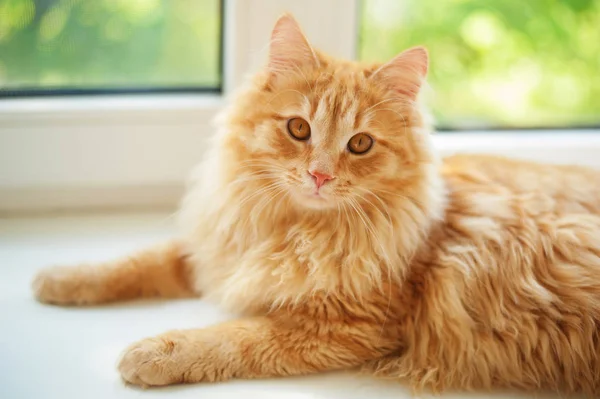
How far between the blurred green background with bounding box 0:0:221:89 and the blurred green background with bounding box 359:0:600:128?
53 centimetres

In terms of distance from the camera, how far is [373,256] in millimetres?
1466

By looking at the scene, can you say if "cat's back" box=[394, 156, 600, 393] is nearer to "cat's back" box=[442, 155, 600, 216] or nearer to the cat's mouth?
"cat's back" box=[442, 155, 600, 216]

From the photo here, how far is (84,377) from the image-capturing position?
132cm

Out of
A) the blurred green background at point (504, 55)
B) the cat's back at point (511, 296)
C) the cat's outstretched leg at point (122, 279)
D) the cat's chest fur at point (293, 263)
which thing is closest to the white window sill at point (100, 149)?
the blurred green background at point (504, 55)

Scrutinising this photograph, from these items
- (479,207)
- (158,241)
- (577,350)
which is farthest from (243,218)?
(577,350)

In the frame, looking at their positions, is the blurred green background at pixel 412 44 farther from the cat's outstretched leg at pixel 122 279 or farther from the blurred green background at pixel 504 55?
the cat's outstretched leg at pixel 122 279

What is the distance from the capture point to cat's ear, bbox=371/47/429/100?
1.42 m

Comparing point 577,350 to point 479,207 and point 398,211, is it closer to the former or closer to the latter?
point 479,207

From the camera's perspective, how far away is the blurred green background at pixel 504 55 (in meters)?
2.18

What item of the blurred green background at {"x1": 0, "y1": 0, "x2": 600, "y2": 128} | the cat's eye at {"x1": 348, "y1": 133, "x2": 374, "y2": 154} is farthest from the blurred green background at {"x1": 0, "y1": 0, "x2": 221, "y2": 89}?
the cat's eye at {"x1": 348, "y1": 133, "x2": 374, "y2": 154}

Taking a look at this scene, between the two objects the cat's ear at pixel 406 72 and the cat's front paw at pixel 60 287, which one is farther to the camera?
the cat's front paw at pixel 60 287

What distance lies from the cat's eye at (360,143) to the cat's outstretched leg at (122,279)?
544 millimetres

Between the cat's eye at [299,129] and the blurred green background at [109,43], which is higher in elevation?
the blurred green background at [109,43]

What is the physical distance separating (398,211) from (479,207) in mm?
204
